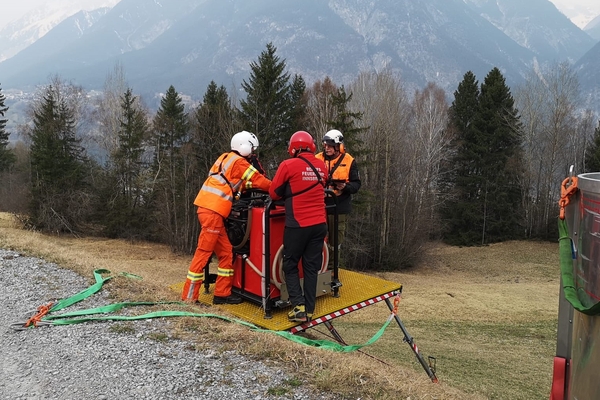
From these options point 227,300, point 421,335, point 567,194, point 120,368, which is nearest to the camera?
point 567,194

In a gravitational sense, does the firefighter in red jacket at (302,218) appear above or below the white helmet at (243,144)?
below

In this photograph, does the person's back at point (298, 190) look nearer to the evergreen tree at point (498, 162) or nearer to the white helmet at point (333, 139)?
the white helmet at point (333, 139)

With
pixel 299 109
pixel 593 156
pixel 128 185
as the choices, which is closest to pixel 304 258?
pixel 299 109

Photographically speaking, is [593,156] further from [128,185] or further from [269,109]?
[128,185]

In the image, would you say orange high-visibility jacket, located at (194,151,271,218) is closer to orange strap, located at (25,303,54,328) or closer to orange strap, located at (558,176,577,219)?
orange strap, located at (25,303,54,328)

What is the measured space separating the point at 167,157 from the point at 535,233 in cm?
3090

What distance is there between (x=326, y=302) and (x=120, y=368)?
9.54ft

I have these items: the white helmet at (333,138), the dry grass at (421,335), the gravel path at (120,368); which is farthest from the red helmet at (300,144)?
the gravel path at (120,368)

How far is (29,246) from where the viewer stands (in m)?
10.0

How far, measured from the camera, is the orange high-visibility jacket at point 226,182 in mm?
5898

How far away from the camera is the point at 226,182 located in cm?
592

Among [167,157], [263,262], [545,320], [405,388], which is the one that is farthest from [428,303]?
[167,157]

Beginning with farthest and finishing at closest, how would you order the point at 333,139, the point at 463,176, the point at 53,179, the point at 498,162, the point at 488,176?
1. the point at 463,176
2. the point at 488,176
3. the point at 498,162
4. the point at 53,179
5. the point at 333,139

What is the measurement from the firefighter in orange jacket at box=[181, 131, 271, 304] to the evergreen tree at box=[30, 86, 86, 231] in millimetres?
31028
